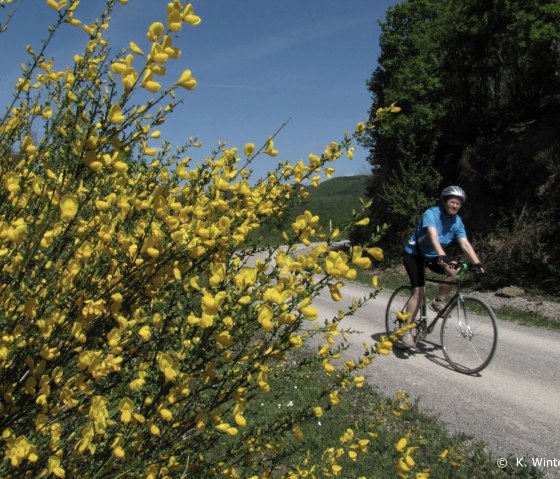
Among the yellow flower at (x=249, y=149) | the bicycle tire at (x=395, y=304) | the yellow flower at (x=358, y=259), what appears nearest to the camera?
the yellow flower at (x=358, y=259)

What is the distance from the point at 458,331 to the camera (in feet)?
17.0

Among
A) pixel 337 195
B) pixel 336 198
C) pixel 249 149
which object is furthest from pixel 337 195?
pixel 249 149

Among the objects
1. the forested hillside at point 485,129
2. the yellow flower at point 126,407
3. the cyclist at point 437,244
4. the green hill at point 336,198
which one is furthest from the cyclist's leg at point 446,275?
the green hill at point 336,198

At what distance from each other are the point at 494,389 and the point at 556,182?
29.2 feet

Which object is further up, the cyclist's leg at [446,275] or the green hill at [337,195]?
the green hill at [337,195]

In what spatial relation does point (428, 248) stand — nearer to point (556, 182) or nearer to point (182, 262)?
point (182, 262)

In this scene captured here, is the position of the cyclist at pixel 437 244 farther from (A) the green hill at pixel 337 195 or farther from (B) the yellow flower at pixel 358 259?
(A) the green hill at pixel 337 195

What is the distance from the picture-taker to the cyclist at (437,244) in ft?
17.1

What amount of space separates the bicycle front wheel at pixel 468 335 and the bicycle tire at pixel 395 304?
3.10 ft

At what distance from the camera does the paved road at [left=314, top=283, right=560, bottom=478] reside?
3509 millimetres

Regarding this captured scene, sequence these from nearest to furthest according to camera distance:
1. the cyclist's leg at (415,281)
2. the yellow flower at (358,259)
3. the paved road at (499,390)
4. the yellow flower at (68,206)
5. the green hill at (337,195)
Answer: the yellow flower at (68,206) < the yellow flower at (358,259) < the paved road at (499,390) < the cyclist's leg at (415,281) < the green hill at (337,195)

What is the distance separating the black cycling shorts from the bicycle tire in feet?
2.01

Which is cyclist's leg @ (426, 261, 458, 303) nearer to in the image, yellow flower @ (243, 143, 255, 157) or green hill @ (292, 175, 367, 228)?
yellow flower @ (243, 143, 255, 157)

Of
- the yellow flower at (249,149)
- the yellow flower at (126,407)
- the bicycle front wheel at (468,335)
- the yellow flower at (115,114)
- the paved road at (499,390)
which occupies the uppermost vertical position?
the yellow flower at (249,149)
